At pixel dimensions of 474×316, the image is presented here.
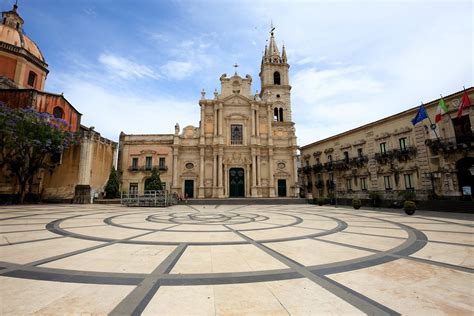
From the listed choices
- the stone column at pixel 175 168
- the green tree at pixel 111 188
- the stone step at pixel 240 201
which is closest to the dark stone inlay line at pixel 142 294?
the stone step at pixel 240 201

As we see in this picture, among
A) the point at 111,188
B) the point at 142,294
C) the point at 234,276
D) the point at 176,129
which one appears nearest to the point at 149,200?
the point at 111,188

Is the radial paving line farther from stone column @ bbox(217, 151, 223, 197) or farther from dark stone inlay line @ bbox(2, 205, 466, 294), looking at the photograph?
stone column @ bbox(217, 151, 223, 197)

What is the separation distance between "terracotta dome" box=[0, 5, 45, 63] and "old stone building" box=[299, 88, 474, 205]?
4120cm

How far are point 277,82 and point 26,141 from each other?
36.2 metres

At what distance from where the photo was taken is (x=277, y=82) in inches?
1625

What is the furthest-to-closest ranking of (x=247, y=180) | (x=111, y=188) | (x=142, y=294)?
(x=247, y=180), (x=111, y=188), (x=142, y=294)

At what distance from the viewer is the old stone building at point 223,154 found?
2936 cm

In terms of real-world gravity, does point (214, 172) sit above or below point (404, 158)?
below

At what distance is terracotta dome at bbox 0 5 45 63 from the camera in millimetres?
27072

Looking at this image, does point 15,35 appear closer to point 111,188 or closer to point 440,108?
point 111,188

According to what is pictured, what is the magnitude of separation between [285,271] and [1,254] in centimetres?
616

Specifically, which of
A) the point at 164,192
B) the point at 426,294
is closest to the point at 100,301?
the point at 426,294

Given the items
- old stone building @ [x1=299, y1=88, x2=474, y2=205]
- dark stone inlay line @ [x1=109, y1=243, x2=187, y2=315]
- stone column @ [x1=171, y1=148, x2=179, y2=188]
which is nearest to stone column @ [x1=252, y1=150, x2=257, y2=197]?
old stone building @ [x1=299, y1=88, x2=474, y2=205]

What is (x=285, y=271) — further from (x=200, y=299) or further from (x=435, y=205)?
(x=435, y=205)
